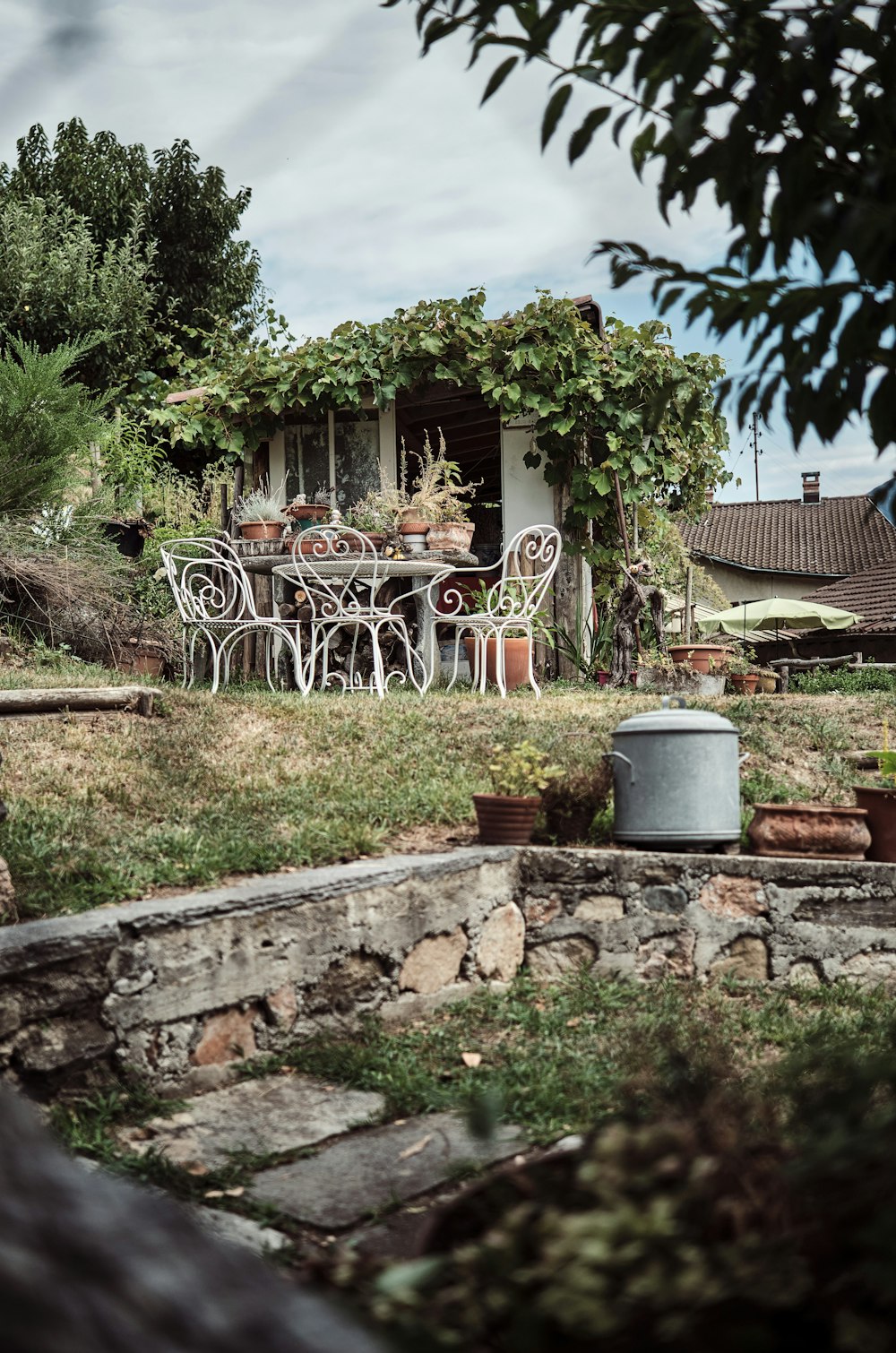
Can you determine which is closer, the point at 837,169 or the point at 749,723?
the point at 837,169

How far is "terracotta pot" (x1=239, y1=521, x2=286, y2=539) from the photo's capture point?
834 centimetres

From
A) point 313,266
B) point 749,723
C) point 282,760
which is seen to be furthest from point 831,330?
point 313,266

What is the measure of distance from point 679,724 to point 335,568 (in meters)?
3.27

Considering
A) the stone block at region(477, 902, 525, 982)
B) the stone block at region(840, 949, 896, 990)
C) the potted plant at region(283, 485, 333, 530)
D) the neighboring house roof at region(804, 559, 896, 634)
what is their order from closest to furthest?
1. the stone block at region(477, 902, 525, 982)
2. the stone block at region(840, 949, 896, 990)
3. the potted plant at region(283, 485, 333, 530)
4. the neighboring house roof at region(804, 559, 896, 634)

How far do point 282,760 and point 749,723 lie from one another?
9.29 ft

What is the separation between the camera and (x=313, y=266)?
1185cm


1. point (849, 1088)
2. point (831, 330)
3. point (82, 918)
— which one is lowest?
point (82, 918)

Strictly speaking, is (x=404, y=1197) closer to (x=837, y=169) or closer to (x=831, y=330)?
(x=831, y=330)

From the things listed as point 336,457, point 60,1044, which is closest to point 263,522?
point 336,457

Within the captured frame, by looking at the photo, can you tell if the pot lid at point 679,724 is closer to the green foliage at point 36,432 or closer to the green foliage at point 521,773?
the green foliage at point 521,773

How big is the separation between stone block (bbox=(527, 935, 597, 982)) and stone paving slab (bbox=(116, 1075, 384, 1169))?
135 cm

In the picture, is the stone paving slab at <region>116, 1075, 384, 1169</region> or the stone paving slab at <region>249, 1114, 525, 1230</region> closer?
the stone paving slab at <region>249, 1114, 525, 1230</region>

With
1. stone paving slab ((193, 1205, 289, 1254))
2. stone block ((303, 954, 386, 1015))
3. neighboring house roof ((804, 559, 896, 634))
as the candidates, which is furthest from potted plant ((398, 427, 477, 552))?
neighboring house roof ((804, 559, 896, 634))

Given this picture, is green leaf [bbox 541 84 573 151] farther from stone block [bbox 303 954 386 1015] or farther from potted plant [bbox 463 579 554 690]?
potted plant [bbox 463 579 554 690]
